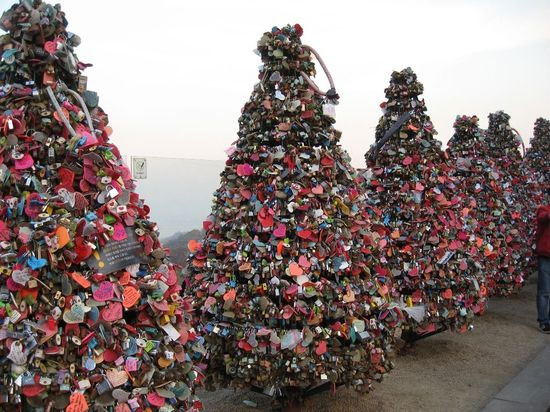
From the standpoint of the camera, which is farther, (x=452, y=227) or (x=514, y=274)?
(x=514, y=274)

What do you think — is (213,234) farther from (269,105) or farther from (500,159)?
(500,159)

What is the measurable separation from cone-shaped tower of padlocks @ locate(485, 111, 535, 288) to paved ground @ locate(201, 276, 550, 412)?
86 centimetres

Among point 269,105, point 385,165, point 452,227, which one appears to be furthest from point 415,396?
point 269,105

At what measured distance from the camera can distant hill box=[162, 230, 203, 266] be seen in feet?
27.8

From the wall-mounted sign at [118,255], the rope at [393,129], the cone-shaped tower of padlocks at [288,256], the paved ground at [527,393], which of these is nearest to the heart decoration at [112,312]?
the wall-mounted sign at [118,255]

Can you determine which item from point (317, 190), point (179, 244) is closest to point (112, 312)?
point (317, 190)

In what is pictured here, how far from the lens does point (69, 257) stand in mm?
2441

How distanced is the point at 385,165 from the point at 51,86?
451 centimetres

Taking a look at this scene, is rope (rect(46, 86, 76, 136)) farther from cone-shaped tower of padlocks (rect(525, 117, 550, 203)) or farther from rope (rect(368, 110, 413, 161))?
cone-shaped tower of padlocks (rect(525, 117, 550, 203))

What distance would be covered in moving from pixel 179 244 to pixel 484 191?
4.91m

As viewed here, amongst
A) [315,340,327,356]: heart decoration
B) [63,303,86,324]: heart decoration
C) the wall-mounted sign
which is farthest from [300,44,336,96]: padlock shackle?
[63,303,86,324]: heart decoration

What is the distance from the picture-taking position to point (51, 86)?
8.61 feet

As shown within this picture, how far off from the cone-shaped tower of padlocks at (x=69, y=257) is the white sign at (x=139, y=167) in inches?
202

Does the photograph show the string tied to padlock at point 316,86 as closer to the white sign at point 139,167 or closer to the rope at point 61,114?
the rope at point 61,114
